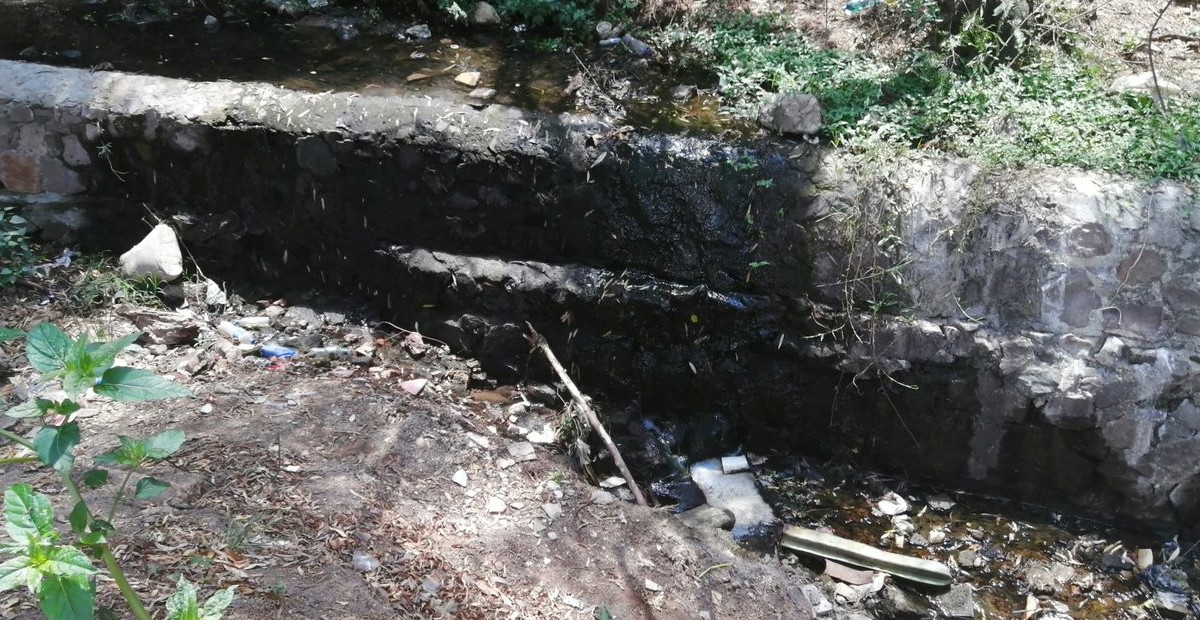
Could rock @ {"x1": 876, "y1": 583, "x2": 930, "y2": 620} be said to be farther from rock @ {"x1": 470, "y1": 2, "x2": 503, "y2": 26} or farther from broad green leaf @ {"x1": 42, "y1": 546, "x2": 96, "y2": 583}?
rock @ {"x1": 470, "y1": 2, "x2": 503, "y2": 26}

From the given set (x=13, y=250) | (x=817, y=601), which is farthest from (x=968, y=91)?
(x=13, y=250)

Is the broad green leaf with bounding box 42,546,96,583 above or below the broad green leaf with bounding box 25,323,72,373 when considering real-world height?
below

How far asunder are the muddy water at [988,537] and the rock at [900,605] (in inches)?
2.4

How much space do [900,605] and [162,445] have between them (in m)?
2.55

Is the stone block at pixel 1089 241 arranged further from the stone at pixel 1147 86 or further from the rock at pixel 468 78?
the rock at pixel 468 78

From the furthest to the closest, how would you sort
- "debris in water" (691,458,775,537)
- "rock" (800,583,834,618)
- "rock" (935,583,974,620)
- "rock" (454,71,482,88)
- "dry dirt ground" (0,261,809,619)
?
"rock" (454,71,482,88), "debris in water" (691,458,775,537), "rock" (935,583,974,620), "rock" (800,583,834,618), "dry dirt ground" (0,261,809,619)

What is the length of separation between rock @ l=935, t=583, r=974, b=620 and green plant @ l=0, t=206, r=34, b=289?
13.8 ft

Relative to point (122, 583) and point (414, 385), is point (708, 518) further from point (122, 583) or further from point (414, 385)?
point (122, 583)

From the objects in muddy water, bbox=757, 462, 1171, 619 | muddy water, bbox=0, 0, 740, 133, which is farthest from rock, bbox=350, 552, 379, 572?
muddy water, bbox=0, 0, 740, 133

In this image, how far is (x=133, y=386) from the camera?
5.41 feet

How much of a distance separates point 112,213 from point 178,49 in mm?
1140

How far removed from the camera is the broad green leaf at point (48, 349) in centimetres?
170

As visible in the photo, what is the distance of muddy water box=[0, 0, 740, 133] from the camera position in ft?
14.1

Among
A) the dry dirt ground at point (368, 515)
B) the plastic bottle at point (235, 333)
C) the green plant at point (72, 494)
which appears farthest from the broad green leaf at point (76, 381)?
the plastic bottle at point (235, 333)
